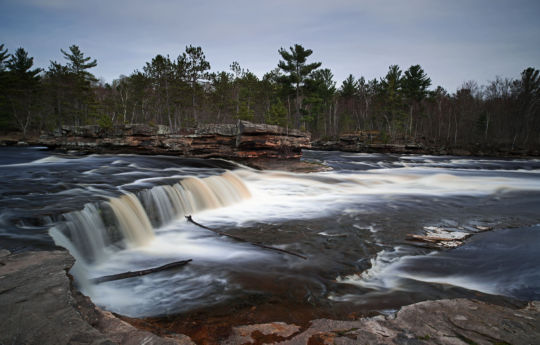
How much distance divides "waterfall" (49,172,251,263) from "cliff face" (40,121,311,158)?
19.1ft

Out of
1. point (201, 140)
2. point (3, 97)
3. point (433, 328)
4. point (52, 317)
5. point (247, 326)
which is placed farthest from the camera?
point (3, 97)

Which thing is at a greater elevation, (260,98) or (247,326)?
(260,98)

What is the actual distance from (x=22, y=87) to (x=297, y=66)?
123 ft

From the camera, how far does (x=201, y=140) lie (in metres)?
15.3

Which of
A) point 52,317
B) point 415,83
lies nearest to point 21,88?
point 52,317

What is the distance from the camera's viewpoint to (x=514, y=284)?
3.73 meters

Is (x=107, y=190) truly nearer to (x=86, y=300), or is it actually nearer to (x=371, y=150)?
(x=86, y=300)

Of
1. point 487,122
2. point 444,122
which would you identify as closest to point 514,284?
point 487,122

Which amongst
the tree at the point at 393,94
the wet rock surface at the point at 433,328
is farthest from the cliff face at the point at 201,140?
the tree at the point at 393,94

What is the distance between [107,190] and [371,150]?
35.5 metres

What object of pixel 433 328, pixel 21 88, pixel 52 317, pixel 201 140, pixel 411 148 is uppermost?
pixel 21 88

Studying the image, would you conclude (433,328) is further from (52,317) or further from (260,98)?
(260,98)

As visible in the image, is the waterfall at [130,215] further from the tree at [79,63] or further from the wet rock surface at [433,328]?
the tree at [79,63]

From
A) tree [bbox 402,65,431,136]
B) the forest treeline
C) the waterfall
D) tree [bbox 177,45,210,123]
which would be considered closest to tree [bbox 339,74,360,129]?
the forest treeline
